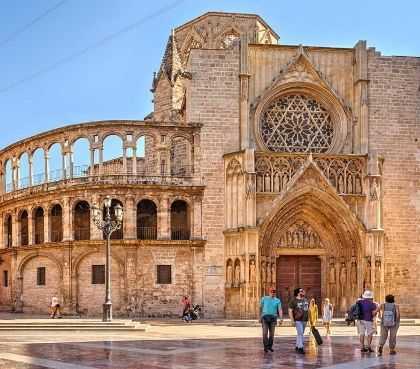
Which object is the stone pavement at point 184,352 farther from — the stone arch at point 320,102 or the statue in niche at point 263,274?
the stone arch at point 320,102

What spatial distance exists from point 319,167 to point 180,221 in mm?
7273

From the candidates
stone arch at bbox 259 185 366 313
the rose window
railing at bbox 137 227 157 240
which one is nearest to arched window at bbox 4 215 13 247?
railing at bbox 137 227 157 240

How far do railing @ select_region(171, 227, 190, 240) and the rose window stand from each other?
5.87 metres

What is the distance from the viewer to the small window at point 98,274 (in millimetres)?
36156

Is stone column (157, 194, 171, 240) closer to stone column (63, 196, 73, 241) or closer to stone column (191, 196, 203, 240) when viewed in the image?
stone column (191, 196, 203, 240)

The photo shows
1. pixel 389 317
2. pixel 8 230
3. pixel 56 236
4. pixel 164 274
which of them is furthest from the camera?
pixel 8 230

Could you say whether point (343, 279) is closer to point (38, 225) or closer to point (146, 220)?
point (146, 220)

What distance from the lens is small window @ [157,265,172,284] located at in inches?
1407

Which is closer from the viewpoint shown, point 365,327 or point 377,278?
point 365,327

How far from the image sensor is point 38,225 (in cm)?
3944

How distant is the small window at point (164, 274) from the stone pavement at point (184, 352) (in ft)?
27.0

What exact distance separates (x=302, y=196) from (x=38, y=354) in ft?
63.4

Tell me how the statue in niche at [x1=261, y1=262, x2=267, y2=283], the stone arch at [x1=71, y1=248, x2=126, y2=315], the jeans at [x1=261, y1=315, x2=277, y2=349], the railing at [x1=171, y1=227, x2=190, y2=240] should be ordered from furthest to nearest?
the railing at [x1=171, y1=227, x2=190, y2=240], the statue in niche at [x1=261, y1=262, x2=267, y2=283], the stone arch at [x1=71, y1=248, x2=126, y2=315], the jeans at [x1=261, y1=315, x2=277, y2=349]

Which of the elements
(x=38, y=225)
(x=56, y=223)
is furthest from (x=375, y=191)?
(x=38, y=225)
